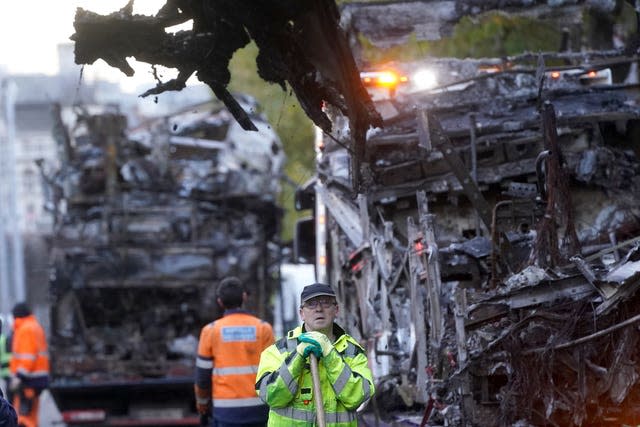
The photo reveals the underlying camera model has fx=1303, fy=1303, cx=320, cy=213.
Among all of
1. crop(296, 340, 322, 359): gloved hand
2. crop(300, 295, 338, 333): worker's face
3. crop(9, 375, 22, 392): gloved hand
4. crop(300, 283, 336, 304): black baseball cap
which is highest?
crop(300, 283, 336, 304): black baseball cap

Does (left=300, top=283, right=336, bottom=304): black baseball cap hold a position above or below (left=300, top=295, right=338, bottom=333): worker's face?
above

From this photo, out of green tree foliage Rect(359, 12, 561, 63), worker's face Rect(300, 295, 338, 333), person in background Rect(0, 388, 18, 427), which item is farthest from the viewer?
green tree foliage Rect(359, 12, 561, 63)

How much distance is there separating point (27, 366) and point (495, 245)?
6205 mm

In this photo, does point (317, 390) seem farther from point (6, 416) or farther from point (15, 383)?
point (15, 383)

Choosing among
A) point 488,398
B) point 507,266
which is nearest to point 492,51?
point 507,266

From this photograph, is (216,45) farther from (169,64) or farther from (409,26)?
(409,26)

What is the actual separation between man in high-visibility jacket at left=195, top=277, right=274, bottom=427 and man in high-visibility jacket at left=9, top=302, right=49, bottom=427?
4.91m

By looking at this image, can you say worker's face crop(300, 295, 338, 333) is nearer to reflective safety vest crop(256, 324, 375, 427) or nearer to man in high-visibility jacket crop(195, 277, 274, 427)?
reflective safety vest crop(256, 324, 375, 427)

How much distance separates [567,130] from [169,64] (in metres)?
4.55

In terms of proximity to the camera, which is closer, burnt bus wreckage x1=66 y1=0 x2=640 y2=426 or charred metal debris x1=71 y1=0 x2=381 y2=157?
charred metal debris x1=71 y1=0 x2=381 y2=157

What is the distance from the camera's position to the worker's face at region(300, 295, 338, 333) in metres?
5.60

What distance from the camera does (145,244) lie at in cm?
1530

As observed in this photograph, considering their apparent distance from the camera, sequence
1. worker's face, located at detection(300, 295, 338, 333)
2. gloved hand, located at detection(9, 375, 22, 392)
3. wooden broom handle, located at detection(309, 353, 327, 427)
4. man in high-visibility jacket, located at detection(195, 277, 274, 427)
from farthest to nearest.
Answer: gloved hand, located at detection(9, 375, 22, 392) < man in high-visibility jacket, located at detection(195, 277, 274, 427) < worker's face, located at detection(300, 295, 338, 333) < wooden broom handle, located at detection(309, 353, 327, 427)

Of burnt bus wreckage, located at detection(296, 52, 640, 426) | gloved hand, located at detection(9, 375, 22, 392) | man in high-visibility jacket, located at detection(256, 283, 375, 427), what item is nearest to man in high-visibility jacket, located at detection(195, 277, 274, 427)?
burnt bus wreckage, located at detection(296, 52, 640, 426)
